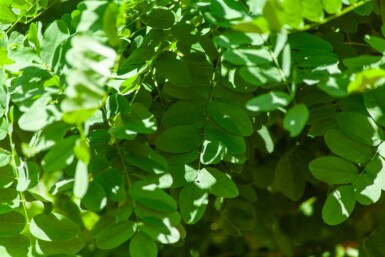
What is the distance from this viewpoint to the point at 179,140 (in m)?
0.75

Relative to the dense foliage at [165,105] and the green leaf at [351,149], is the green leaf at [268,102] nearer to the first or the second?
the dense foliage at [165,105]

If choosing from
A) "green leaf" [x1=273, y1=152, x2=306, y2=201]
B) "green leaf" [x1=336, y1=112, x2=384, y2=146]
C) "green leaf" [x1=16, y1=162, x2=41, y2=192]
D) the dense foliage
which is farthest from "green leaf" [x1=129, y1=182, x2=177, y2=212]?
"green leaf" [x1=273, y1=152, x2=306, y2=201]

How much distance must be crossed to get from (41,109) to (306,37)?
293 millimetres

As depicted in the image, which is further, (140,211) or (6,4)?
(6,4)

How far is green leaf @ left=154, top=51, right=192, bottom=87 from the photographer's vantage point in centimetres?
75

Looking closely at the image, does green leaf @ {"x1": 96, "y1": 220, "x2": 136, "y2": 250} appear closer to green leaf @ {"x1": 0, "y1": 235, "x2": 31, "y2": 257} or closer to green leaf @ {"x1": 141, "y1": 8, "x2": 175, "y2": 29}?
green leaf @ {"x1": 0, "y1": 235, "x2": 31, "y2": 257}

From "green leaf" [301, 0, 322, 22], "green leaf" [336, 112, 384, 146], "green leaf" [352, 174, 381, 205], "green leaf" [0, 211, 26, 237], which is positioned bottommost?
"green leaf" [0, 211, 26, 237]

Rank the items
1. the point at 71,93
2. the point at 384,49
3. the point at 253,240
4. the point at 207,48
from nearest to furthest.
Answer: the point at 71,93 → the point at 384,49 → the point at 207,48 → the point at 253,240

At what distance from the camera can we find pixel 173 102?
85 centimetres

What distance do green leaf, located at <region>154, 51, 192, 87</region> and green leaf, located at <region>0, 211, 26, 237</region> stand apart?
0.23m

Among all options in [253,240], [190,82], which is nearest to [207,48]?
[190,82]

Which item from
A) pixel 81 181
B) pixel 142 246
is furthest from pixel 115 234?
pixel 81 181

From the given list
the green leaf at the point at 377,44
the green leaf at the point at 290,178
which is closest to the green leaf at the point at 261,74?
the green leaf at the point at 377,44

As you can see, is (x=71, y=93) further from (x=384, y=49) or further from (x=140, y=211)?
(x=384, y=49)
